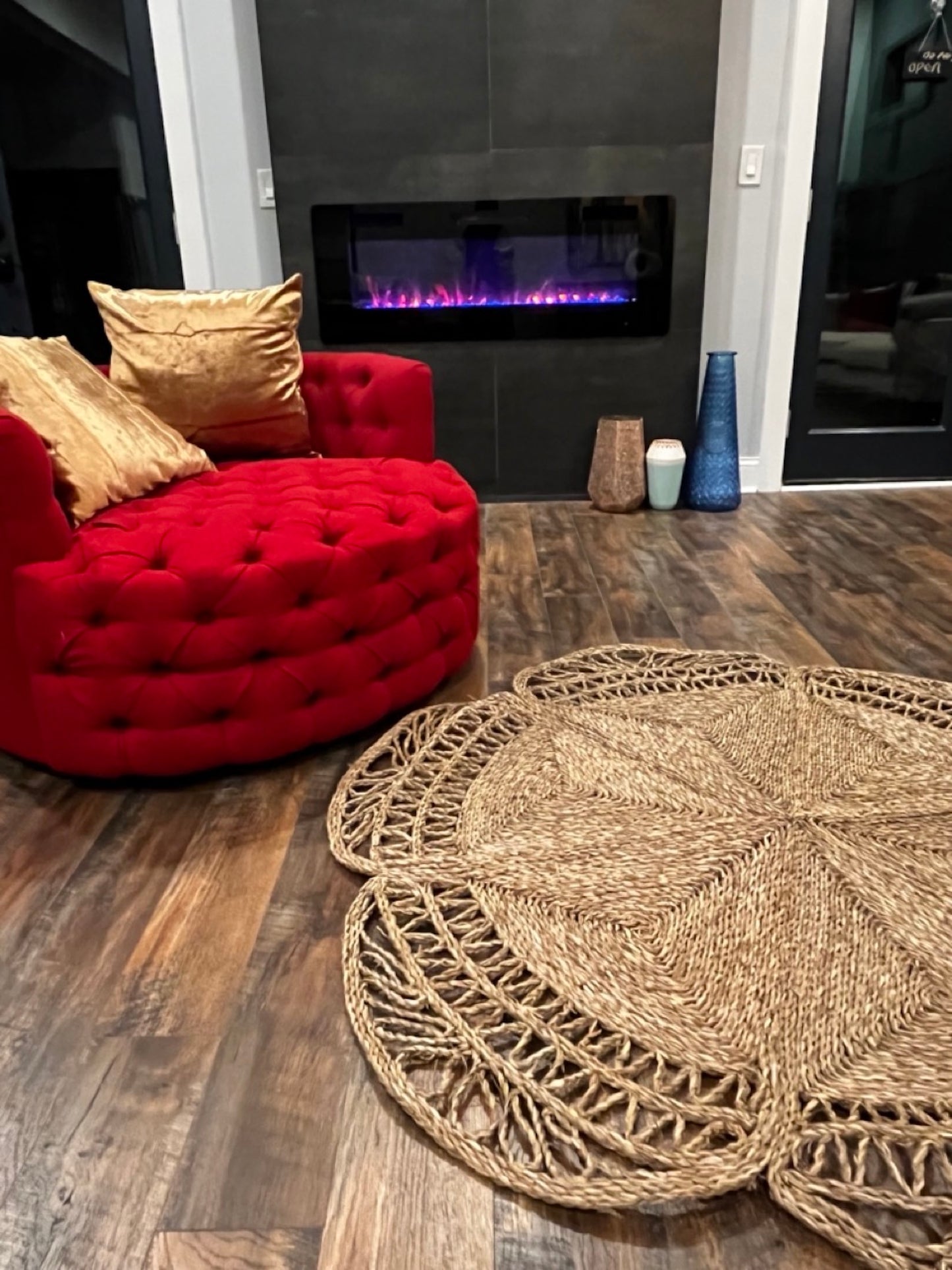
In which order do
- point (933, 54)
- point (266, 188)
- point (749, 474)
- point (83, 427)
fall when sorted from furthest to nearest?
point (749, 474), point (266, 188), point (933, 54), point (83, 427)

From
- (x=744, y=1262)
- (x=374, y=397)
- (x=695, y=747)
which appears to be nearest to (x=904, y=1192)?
(x=744, y=1262)

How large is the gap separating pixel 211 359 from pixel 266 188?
175 cm

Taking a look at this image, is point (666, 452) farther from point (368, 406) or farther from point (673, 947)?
point (673, 947)

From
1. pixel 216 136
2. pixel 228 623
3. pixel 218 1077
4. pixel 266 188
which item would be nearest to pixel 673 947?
pixel 218 1077

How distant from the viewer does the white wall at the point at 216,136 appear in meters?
3.40

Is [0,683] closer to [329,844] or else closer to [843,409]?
[329,844]

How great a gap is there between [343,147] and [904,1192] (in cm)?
346

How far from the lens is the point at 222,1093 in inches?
43.4

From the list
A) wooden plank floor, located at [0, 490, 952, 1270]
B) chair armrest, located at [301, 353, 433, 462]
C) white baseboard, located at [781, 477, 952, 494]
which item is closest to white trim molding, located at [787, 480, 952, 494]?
white baseboard, located at [781, 477, 952, 494]

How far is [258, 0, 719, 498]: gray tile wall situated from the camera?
3.19 meters

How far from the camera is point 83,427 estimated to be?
1843 mm

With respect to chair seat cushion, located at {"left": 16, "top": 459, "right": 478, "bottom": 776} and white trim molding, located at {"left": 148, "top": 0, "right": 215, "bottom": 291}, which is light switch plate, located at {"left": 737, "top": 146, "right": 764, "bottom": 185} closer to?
white trim molding, located at {"left": 148, "top": 0, "right": 215, "bottom": 291}

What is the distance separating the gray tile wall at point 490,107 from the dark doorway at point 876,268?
553 mm

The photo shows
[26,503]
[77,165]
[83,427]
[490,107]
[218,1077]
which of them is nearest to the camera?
[218,1077]
